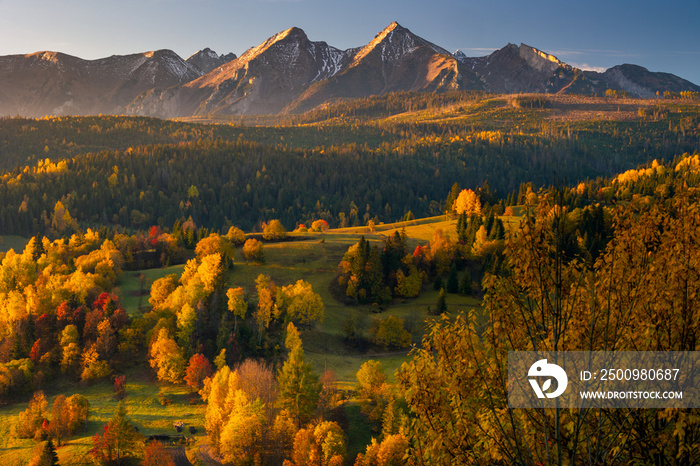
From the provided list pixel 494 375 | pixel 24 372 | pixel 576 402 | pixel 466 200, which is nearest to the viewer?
pixel 576 402

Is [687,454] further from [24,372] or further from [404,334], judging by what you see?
[24,372]

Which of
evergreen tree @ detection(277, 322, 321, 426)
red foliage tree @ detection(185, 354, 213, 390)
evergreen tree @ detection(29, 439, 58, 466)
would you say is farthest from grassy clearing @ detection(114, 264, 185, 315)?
evergreen tree @ detection(277, 322, 321, 426)

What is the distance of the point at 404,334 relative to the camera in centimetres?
8381

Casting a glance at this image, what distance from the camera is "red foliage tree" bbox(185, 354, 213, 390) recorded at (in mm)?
68500

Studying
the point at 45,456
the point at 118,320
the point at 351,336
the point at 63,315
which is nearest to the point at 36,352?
the point at 63,315

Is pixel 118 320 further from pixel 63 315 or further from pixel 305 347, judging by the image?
pixel 305 347

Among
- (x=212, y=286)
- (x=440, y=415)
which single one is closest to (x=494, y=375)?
(x=440, y=415)

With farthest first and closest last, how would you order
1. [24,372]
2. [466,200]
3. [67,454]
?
1. [466,200]
2. [24,372]
3. [67,454]

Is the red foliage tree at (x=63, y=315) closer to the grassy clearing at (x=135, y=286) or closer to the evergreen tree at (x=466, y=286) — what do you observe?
the grassy clearing at (x=135, y=286)

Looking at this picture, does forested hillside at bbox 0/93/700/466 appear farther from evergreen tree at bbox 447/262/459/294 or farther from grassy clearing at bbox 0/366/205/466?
evergreen tree at bbox 447/262/459/294

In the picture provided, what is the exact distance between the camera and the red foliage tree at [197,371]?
2697 inches

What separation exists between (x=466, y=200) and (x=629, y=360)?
14477 cm

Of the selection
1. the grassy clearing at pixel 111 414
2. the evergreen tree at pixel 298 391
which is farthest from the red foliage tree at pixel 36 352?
the evergreen tree at pixel 298 391

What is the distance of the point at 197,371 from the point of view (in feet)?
226
